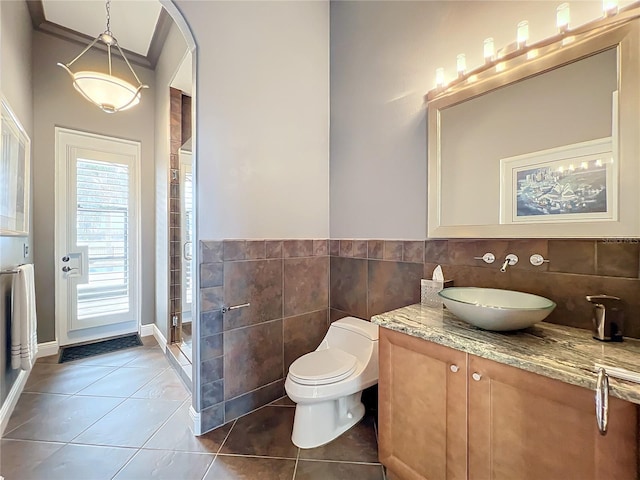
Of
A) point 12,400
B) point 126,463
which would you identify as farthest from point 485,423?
point 12,400

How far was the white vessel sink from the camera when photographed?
1.04 m

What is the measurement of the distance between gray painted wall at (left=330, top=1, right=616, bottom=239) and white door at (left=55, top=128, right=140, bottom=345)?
Answer: 2.61m

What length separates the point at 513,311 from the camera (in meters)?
1.04

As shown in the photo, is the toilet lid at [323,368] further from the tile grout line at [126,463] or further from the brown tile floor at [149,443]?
the tile grout line at [126,463]

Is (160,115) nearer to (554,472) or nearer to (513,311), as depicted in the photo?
(513,311)

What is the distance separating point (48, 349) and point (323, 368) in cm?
306

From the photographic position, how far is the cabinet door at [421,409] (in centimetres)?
108

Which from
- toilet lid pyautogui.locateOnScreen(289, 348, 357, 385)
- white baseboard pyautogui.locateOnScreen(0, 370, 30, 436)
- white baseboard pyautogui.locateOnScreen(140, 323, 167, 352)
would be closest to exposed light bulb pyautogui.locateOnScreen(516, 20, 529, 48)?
toilet lid pyautogui.locateOnScreen(289, 348, 357, 385)

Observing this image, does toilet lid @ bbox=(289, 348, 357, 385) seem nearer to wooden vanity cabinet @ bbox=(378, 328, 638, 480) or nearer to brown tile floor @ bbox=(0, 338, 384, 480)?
wooden vanity cabinet @ bbox=(378, 328, 638, 480)

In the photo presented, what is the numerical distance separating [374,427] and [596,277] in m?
1.46

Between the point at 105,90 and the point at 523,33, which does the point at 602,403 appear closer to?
the point at 523,33

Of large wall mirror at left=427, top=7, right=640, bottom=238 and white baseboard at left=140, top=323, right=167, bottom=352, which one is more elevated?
large wall mirror at left=427, top=7, right=640, bottom=238

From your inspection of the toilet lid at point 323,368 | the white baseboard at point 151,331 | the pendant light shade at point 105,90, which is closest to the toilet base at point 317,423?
the toilet lid at point 323,368

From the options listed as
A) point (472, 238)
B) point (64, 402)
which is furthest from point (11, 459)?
point (472, 238)
